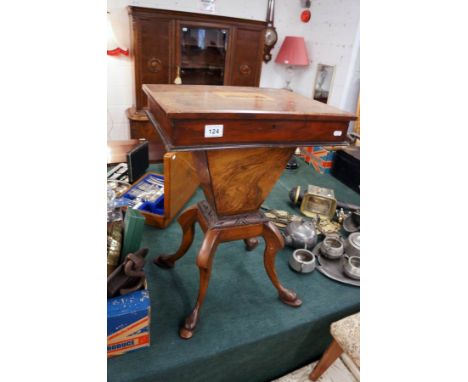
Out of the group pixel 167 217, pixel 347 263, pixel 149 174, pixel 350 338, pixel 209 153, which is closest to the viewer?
pixel 209 153

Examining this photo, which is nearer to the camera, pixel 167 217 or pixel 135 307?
pixel 135 307

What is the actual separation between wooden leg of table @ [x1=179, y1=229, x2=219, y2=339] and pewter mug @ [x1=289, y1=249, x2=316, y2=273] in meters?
0.67

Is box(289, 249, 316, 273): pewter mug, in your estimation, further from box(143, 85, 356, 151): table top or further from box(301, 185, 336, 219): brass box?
box(143, 85, 356, 151): table top

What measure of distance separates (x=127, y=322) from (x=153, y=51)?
3091mm

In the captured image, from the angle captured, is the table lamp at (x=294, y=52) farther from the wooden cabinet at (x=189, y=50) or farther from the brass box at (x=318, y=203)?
the brass box at (x=318, y=203)

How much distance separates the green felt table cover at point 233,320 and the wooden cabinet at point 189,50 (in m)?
2.28

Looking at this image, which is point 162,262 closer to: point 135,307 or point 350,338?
point 135,307

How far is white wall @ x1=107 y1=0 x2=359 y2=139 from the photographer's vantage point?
11.9 feet

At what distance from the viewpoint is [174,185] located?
6.23 ft

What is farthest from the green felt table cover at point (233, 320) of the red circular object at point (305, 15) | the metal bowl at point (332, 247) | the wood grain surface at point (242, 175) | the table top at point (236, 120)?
the red circular object at point (305, 15)

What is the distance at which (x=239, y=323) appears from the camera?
55.3 inches

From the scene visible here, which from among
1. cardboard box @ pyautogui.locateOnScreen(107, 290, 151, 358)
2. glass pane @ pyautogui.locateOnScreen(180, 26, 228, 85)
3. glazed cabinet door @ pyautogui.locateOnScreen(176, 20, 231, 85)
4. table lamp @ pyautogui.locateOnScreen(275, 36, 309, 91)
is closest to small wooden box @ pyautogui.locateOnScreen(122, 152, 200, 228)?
cardboard box @ pyautogui.locateOnScreen(107, 290, 151, 358)
